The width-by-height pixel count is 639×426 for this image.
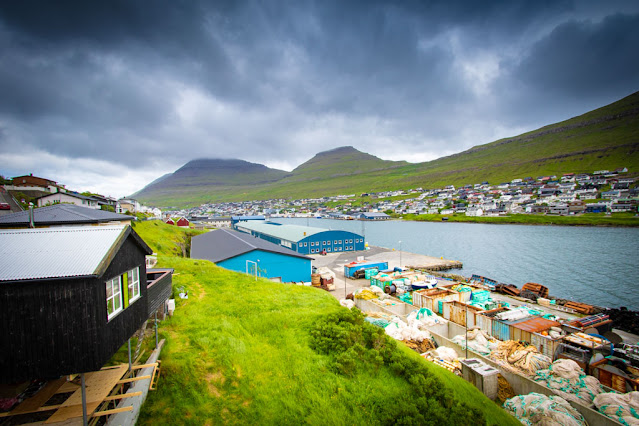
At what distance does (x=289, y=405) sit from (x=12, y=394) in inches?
280

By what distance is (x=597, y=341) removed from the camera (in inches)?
689

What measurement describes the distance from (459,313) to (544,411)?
12.1 meters

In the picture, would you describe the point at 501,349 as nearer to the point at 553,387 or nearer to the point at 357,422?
the point at 553,387

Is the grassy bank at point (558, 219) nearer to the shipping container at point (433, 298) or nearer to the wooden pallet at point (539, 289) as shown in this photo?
the wooden pallet at point (539, 289)

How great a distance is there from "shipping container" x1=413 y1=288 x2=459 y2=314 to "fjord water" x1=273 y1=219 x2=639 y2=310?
21823mm

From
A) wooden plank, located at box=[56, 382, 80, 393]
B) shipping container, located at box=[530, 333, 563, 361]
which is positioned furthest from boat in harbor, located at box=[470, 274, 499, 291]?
wooden plank, located at box=[56, 382, 80, 393]

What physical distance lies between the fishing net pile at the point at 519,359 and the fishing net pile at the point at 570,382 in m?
0.54

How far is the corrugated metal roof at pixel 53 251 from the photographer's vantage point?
19.8 ft

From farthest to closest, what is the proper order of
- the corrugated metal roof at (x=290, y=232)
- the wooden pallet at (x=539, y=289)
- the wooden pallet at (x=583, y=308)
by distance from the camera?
the corrugated metal roof at (x=290, y=232) < the wooden pallet at (x=539, y=289) < the wooden pallet at (x=583, y=308)

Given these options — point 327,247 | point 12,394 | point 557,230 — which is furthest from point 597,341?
point 557,230

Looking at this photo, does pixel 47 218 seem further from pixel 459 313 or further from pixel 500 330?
pixel 500 330

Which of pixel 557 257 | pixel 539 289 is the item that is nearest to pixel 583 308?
pixel 539 289

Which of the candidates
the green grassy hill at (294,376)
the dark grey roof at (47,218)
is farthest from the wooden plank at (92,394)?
the dark grey roof at (47,218)

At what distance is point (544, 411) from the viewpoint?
11.3m
